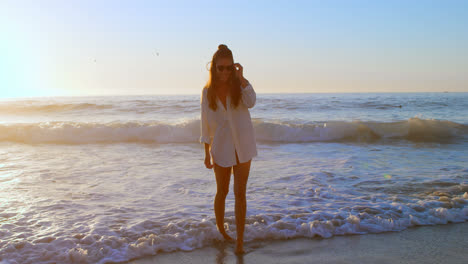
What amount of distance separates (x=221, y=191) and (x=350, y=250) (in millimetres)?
1469

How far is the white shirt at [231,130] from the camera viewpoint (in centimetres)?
336

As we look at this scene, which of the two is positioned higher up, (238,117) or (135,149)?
(238,117)

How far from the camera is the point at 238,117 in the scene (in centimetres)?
338

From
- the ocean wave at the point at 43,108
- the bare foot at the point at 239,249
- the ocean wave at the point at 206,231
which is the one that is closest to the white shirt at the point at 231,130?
the bare foot at the point at 239,249

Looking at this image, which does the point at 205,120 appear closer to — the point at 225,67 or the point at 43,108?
the point at 225,67

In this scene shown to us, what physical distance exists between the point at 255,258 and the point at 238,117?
4.64 feet

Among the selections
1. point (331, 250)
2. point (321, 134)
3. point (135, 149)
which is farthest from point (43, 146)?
point (331, 250)

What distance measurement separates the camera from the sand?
3617 millimetres

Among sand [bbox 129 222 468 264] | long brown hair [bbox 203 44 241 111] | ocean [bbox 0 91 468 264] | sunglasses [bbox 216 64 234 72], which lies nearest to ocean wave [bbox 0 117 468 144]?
ocean [bbox 0 91 468 264]

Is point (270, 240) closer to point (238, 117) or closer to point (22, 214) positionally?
point (238, 117)

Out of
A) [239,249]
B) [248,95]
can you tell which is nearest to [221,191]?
[239,249]

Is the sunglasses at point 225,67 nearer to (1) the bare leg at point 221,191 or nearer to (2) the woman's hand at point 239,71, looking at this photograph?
(2) the woman's hand at point 239,71

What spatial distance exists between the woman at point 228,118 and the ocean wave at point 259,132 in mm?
8999

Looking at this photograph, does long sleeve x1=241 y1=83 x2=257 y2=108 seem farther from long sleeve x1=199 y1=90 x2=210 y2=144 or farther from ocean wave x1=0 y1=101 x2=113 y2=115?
ocean wave x1=0 y1=101 x2=113 y2=115
